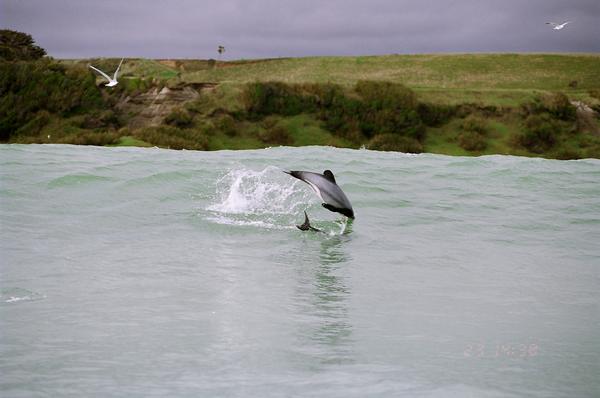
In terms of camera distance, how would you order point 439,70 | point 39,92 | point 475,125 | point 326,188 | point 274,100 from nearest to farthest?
point 326,188 < point 39,92 < point 475,125 < point 274,100 < point 439,70

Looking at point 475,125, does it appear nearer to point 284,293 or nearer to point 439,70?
point 439,70

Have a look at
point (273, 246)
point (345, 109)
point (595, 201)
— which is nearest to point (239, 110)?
point (345, 109)

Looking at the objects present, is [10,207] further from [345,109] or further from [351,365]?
[345,109]

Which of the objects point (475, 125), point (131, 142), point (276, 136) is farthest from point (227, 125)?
point (475, 125)

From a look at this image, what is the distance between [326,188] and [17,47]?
37786 mm

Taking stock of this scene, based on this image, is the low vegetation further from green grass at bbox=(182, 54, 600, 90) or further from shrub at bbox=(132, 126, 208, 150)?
green grass at bbox=(182, 54, 600, 90)

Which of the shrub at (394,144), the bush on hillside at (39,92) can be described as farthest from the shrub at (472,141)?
the bush on hillside at (39,92)

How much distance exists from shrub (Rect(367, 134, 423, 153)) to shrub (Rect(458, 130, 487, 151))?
6.51 ft

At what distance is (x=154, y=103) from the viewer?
38.1 meters

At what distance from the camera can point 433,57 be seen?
67438 mm

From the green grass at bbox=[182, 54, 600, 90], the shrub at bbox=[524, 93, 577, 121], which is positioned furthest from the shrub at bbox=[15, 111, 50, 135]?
the shrub at bbox=[524, 93, 577, 121]

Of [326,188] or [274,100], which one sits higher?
[274,100]

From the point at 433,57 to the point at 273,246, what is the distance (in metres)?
59.3

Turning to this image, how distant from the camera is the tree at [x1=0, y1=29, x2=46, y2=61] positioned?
42.6 meters
